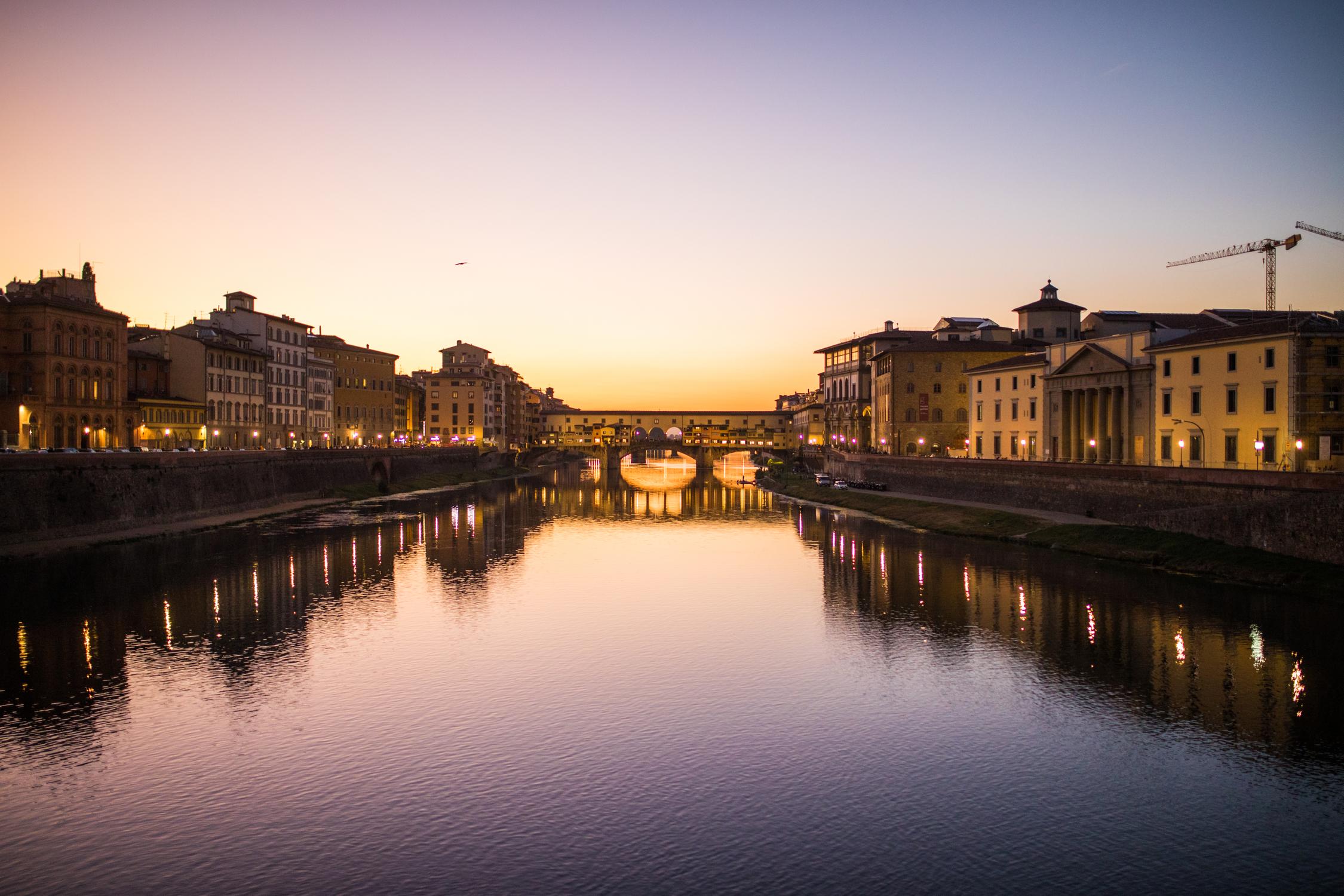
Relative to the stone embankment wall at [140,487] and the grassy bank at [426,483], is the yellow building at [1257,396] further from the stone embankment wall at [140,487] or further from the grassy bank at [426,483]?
the grassy bank at [426,483]

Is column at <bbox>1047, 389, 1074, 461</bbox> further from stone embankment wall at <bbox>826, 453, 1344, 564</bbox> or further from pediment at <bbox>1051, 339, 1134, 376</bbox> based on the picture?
stone embankment wall at <bbox>826, 453, 1344, 564</bbox>

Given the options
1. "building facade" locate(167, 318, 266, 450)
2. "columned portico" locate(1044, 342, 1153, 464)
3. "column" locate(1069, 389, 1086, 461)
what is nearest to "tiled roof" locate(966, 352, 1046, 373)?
"columned portico" locate(1044, 342, 1153, 464)

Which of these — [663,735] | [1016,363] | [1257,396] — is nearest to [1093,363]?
[1016,363]

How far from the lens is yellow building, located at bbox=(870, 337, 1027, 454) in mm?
101625

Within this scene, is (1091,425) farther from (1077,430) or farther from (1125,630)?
(1125,630)

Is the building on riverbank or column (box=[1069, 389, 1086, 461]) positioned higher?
the building on riverbank

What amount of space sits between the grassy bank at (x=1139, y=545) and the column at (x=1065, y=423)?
992cm

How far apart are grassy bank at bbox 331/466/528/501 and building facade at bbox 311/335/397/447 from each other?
478 inches

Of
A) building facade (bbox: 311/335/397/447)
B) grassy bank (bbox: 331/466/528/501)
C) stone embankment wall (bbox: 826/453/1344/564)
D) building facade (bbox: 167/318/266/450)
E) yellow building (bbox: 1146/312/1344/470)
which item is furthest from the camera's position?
building facade (bbox: 311/335/397/447)

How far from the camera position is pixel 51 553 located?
149ft

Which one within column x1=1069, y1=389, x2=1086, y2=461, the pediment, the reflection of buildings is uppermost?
Result: the pediment

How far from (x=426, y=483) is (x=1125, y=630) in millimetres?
92121

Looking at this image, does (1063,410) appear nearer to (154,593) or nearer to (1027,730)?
(1027,730)

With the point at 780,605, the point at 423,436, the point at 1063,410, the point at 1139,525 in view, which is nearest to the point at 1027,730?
the point at 780,605
